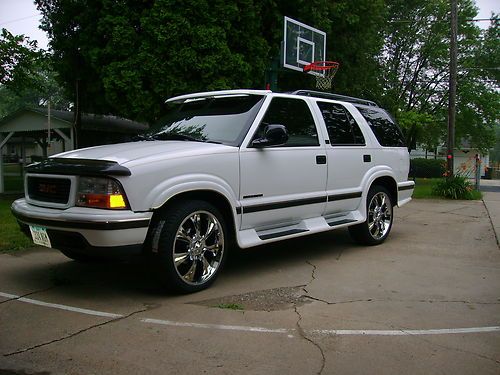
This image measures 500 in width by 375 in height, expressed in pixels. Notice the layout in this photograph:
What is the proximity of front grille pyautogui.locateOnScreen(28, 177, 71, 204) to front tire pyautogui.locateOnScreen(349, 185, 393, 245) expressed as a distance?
13.0 ft

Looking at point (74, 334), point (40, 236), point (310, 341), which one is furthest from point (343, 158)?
Result: point (74, 334)

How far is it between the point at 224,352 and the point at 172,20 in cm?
1113

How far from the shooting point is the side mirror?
502cm

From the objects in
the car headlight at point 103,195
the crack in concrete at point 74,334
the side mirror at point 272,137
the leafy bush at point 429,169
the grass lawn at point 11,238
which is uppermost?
the side mirror at point 272,137

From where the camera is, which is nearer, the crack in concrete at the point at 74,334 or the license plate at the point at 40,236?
the crack in concrete at the point at 74,334

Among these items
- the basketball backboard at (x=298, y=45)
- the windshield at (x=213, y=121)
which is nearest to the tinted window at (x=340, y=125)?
the windshield at (x=213, y=121)

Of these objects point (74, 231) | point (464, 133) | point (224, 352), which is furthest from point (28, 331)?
point (464, 133)

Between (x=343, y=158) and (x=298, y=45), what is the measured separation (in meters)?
7.39

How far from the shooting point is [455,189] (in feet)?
48.4

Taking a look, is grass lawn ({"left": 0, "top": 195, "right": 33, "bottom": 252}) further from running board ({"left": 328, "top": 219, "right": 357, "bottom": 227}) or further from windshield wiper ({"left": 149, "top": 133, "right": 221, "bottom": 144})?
running board ({"left": 328, "top": 219, "right": 357, "bottom": 227})

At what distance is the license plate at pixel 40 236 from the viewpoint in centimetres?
437

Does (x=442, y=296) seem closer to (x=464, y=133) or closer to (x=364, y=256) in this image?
(x=364, y=256)

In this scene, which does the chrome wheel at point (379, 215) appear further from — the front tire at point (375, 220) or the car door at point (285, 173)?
the car door at point (285, 173)

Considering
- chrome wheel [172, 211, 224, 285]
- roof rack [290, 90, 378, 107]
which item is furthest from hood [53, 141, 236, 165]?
roof rack [290, 90, 378, 107]
